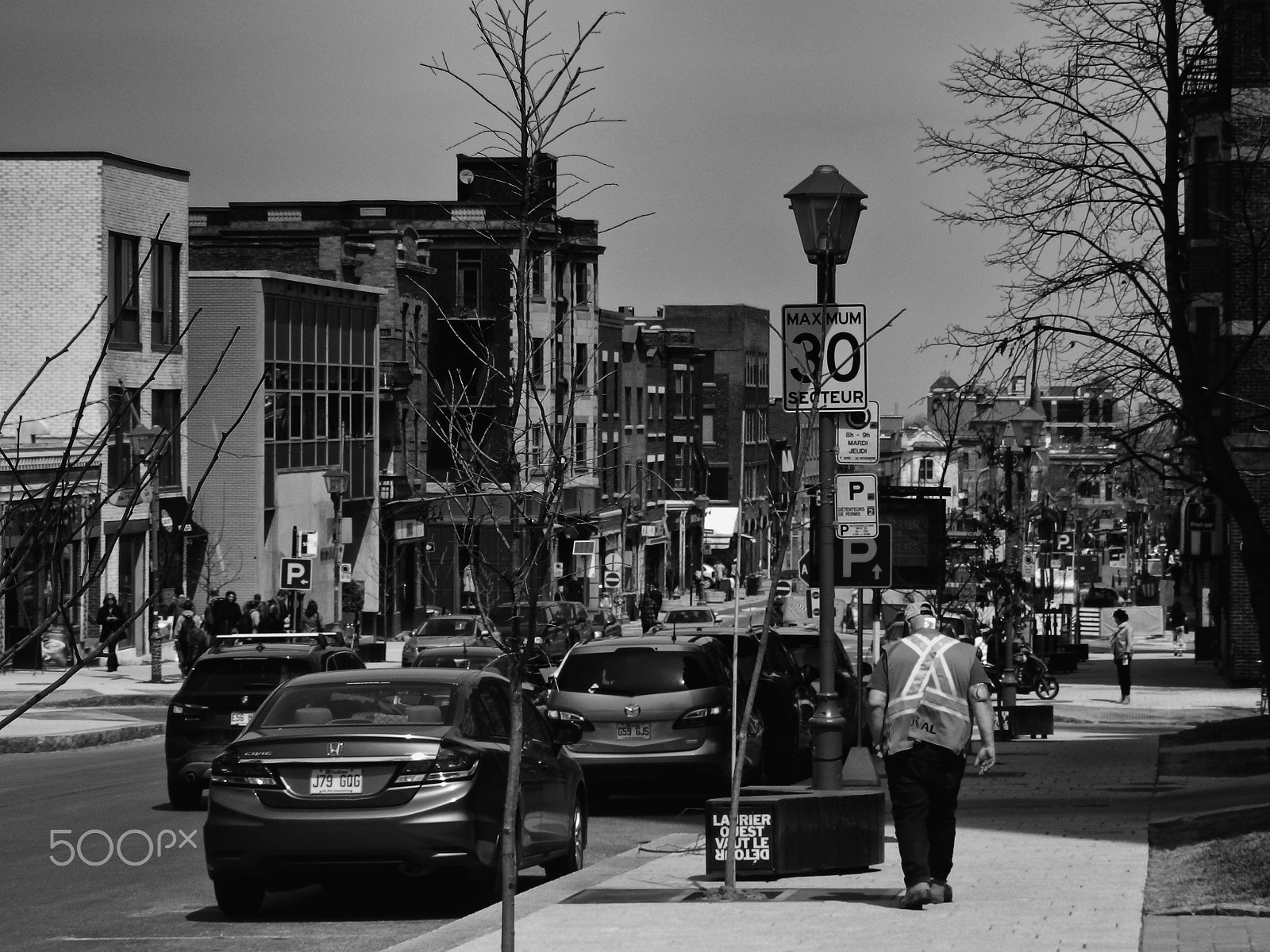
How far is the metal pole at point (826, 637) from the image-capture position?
1430 centimetres

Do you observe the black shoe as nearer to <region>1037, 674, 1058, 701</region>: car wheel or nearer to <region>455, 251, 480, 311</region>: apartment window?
<region>1037, 674, 1058, 701</region>: car wheel

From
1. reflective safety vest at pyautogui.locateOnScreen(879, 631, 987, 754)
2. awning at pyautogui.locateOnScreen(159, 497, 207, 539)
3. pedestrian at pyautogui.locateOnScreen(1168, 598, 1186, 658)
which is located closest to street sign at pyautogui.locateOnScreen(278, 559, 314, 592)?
awning at pyautogui.locateOnScreen(159, 497, 207, 539)

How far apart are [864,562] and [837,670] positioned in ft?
19.4

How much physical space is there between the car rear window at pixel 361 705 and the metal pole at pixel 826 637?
326 cm

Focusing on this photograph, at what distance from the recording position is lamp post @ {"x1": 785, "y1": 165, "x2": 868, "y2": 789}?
47.1ft

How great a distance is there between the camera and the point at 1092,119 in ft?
71.6

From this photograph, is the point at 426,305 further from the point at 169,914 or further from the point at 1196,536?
the point at 169,914

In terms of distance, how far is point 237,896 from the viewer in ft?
39.0

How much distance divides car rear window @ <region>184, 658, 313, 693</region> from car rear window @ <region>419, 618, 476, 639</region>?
90.6 feet

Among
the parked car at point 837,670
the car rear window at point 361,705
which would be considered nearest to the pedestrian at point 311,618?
the parked car at point 837,670

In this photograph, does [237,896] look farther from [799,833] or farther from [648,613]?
[648,613]

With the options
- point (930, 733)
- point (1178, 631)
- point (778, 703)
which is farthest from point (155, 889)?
point (1178, 631)

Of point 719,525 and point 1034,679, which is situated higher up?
point 719,525

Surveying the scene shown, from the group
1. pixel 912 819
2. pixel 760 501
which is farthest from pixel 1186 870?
pixel 760 501
